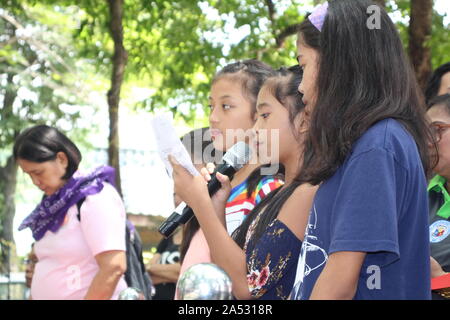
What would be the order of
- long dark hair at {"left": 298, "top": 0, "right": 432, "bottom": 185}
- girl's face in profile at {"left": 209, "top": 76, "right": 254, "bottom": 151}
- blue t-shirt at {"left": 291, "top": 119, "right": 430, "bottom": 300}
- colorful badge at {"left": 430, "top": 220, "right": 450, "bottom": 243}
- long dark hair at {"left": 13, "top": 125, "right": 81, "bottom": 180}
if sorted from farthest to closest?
long dark hair at {"left": 13, "top": 125, "right": 81, "bottom": 180}
girl's face in profile at {"left": 209, "top": 76, "right": 254, "bottom": 151}
colorful badge at {"left": 430, "top": 220, "right": 450, "bottom": 243}
long dark hair at {"left": 298, "top": 0, "right": 432, "bottom": 185}
blue t-shirt at {"left": 291, "top": 119, "right": 430, "bottom": 300}

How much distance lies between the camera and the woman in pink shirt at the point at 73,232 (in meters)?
3.98

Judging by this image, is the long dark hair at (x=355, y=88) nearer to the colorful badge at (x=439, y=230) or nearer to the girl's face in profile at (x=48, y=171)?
the colorful badge at (x=439, y=230)

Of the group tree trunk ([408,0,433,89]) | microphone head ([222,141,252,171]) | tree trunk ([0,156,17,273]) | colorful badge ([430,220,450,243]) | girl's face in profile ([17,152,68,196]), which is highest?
tree trunk ([408,0,433,89])

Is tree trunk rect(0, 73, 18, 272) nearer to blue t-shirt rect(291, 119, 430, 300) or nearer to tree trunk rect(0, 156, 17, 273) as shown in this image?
tree trunk rect(0, 156, 17, 273)

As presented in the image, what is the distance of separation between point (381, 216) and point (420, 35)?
16.5 ft

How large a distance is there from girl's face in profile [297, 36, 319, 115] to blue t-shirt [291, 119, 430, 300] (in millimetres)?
245

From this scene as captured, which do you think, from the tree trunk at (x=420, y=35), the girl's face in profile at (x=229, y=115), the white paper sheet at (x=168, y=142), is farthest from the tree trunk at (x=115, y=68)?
the white paper sheet at (x=168, y=142)

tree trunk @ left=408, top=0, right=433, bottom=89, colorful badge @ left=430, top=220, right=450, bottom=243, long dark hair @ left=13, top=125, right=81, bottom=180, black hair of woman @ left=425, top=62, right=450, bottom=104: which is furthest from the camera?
tree trunk @ left=408, top=0, right=433, bottom=89

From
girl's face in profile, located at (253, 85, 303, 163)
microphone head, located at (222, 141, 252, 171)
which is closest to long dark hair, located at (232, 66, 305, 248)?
girl's face in profile, located at (253, 85, 303, 163)

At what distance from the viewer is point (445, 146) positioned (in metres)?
2.97

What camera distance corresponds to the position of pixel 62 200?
4.16 metres

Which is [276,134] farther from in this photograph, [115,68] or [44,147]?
[115,68]

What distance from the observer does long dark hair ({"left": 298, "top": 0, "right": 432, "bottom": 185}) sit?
6.28 feet

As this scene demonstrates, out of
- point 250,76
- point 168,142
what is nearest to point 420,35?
point 250,76
